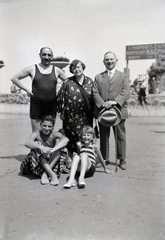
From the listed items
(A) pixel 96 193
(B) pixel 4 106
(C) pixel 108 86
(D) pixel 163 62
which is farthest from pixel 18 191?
(D) pixel 163 62

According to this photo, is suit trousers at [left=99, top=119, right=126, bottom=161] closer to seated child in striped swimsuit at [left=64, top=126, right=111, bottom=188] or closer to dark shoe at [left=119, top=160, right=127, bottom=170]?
dark shoe at [left=119, top=160, right=127, bottom=170]

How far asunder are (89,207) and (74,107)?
5.38ft

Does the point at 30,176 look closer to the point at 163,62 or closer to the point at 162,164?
the point at 162,164

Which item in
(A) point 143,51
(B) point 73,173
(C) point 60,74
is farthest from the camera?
(A) point 143,51

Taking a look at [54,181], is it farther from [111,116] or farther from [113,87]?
[113,87]

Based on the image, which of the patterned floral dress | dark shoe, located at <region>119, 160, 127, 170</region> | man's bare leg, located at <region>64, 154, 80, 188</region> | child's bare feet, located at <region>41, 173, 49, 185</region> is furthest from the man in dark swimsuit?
dark shoe, located at <region>119, 160, 127, 170</region>

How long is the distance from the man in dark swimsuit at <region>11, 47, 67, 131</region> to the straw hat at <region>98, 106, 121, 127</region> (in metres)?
0.71

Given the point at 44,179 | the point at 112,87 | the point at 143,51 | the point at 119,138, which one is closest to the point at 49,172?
the point at 44,179

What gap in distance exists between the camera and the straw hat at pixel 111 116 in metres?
4.25

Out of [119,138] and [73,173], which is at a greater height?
[119,138]

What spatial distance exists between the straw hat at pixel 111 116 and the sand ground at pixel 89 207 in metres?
0.74

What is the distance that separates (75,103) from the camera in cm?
422

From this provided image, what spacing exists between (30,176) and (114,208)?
5.01 ft

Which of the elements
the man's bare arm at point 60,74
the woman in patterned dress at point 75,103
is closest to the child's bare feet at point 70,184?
the woman in patterned dress at point 75,103
